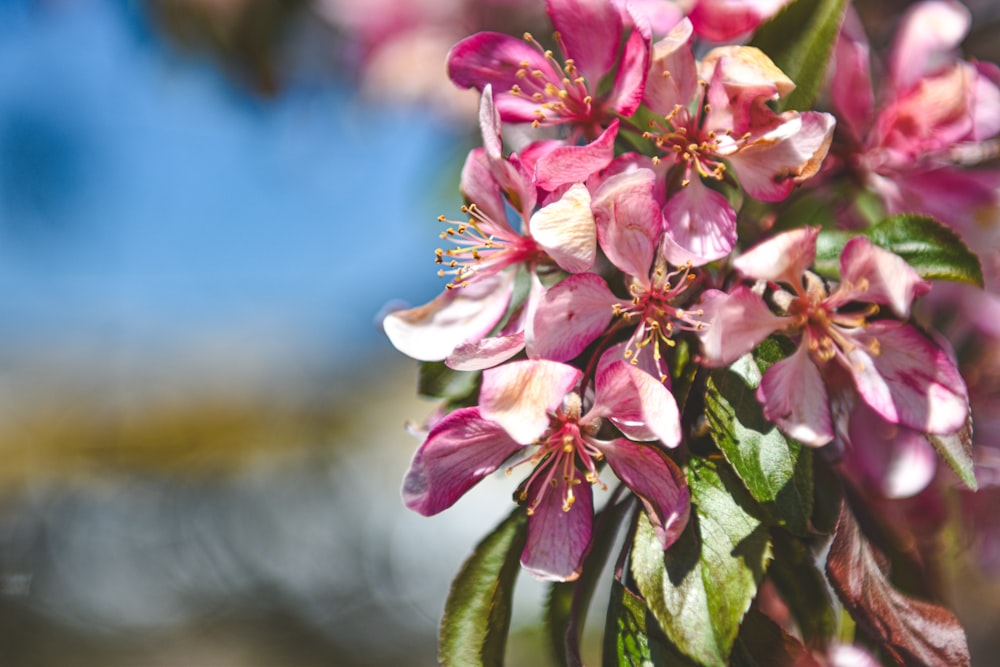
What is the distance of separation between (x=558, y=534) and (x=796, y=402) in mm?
181

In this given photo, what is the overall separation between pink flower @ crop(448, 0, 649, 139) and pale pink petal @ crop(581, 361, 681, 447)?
0.20 m

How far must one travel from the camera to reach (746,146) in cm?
58

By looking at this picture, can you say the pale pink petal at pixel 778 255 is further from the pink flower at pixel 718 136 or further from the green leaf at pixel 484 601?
the green leaf at pixel 484 601

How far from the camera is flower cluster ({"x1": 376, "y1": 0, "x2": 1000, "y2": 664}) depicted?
540 millimetres

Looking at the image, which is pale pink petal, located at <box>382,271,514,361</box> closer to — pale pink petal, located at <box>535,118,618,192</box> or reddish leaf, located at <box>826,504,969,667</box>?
pale pink petal, located at <box>535,118,618,192</box>

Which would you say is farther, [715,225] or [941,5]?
[941,5]

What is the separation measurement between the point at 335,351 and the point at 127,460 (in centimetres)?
203

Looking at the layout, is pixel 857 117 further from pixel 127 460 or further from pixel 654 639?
pixel 127 460

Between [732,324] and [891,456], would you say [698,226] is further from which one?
[891,456]

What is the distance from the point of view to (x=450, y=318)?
662 mm

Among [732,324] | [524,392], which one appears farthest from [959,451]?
[524,392]

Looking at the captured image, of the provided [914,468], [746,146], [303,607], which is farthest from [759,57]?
[303,607]

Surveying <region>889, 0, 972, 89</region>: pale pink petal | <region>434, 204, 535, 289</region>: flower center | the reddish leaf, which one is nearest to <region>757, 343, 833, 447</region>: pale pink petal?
the reddish leaf

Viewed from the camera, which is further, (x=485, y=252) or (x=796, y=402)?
(x=485, y=252)
